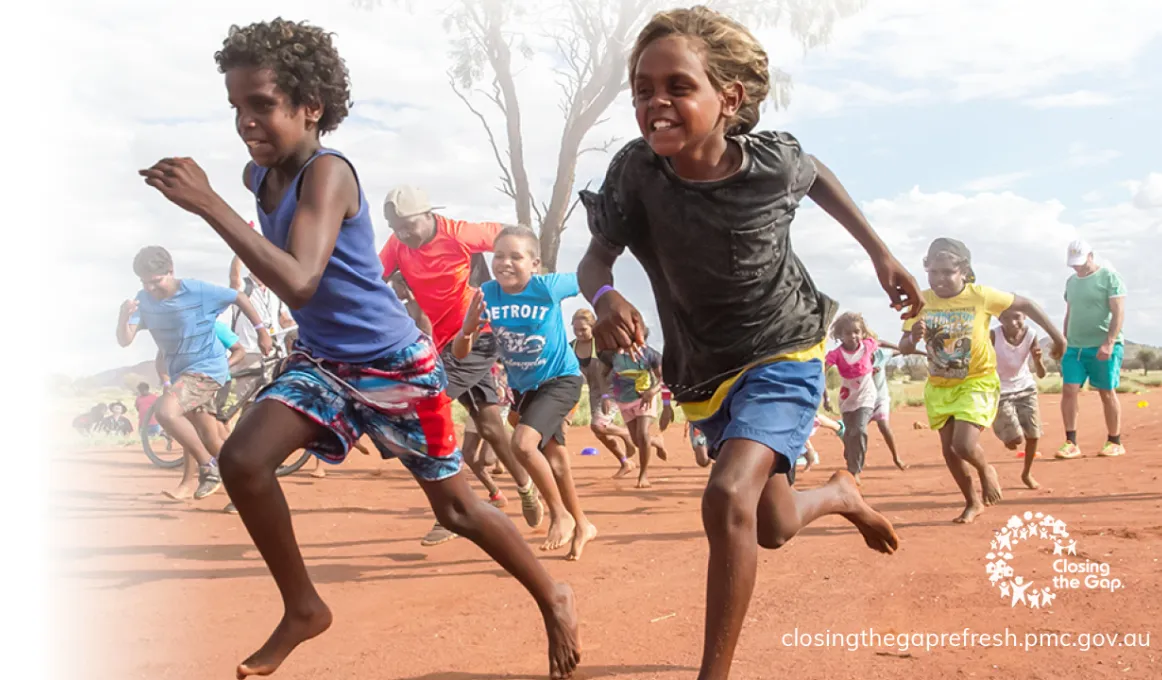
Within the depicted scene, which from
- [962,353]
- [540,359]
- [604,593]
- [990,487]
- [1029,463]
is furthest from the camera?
[1029,463]

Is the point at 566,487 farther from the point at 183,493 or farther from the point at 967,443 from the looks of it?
the point at 183,493

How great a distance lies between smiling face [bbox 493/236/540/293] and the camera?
230 inches

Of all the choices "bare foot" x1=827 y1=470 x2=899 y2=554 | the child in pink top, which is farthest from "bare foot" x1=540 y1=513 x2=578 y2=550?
the child in pink top

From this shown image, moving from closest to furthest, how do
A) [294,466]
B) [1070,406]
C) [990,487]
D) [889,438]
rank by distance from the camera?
[990,487]
[294,466]
[889,438]
[1070,406]

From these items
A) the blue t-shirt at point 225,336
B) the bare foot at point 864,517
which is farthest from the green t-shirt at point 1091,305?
the blue t-shirt at point 225,336

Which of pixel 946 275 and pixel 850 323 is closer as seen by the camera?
pixel 946 275

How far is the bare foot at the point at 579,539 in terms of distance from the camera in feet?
17.7

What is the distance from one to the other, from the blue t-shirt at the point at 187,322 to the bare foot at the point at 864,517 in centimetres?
556

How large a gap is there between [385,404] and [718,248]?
1136 mm

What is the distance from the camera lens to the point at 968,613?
13.2 ft

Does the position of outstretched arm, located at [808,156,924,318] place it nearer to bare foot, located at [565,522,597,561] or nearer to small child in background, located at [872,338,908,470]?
bare foot, located at [565,522,597,561]

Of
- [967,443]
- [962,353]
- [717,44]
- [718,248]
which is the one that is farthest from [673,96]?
[962,353]

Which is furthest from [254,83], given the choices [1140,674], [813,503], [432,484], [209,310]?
[209,310]

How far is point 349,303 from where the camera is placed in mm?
3189
